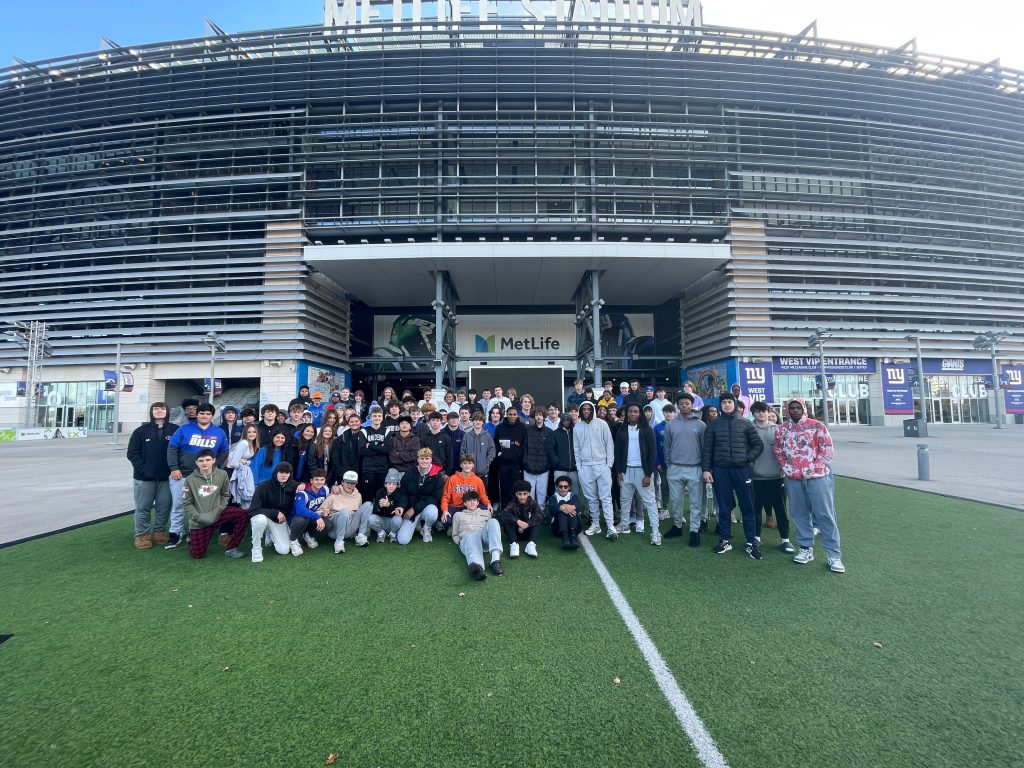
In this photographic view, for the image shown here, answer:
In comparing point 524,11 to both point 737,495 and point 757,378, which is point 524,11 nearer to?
point 757,378

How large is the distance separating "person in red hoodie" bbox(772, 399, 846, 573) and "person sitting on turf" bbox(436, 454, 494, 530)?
405 cm

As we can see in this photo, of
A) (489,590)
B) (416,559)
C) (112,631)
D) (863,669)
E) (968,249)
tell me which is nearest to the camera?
(863,669)

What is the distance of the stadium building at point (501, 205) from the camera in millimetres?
23719

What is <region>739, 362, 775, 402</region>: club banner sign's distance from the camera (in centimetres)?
2467

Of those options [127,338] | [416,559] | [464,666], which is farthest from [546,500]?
[127,338]

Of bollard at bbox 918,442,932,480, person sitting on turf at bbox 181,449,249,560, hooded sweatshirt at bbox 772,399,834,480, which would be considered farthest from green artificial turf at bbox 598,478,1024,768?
person sitting on turf at bbox 181,449,249,560

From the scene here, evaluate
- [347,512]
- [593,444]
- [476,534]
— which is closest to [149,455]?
[347,512]

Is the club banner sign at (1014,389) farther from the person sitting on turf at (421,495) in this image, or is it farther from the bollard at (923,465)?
the person sitting on turf at (421,495)

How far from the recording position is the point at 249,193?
24656 mm

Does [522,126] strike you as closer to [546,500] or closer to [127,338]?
[546,500]

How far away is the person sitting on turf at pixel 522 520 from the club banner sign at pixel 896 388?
3150cm

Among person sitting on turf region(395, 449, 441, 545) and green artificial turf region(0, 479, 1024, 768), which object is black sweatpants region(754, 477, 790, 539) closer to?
green artificial turf region(0, 479, 1024, 768)

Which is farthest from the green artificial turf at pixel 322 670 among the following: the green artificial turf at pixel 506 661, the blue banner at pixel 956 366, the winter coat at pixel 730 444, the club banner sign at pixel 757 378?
the blue banner at pixel 956 366

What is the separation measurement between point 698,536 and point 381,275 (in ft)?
75.9
